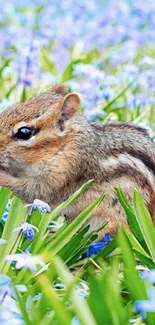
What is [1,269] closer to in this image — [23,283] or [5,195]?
[23,283]

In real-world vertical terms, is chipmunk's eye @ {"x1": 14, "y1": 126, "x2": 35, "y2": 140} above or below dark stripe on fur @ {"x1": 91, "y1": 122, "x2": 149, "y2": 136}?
below

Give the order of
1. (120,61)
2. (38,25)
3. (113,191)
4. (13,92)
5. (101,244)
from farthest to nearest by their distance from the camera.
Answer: (38,25), (120,61), (13,92), (113,191), (101,244)

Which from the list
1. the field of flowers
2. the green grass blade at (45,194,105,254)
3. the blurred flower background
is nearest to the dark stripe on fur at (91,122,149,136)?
the field of flowers

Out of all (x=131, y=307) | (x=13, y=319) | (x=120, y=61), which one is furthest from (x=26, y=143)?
(x=120, y=61)

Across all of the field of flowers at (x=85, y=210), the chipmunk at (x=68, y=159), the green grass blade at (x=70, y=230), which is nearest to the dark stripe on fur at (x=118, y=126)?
the chipmunk at (x=68, y=159)

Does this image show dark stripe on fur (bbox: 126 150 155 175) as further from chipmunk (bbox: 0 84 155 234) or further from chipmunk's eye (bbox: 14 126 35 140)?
chipmunk's eye (bbox: 14 126 35 140)

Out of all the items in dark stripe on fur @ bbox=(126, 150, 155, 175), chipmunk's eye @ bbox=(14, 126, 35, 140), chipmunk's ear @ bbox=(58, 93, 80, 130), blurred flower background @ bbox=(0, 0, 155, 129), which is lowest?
dark stripe on fur @ bbox=(126, 150, 155, 175)

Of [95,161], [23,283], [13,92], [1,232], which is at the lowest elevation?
[23,283]
